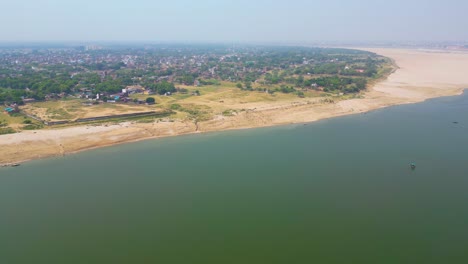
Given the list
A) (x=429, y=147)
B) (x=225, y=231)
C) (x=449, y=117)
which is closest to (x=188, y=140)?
(x=225, y=231)

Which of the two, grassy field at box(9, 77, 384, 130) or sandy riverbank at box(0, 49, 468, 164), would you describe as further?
grassy field at box(9, 77, 384, 130)

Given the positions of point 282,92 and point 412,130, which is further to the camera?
point 282,92

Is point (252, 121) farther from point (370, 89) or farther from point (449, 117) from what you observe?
point (370, 89)

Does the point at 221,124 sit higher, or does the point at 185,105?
the point at 185,105

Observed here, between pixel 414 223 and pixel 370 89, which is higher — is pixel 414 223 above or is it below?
below

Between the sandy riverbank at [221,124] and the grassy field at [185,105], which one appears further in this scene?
the grassy field at [185,105]

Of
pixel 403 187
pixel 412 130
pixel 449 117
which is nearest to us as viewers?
pixel 403 187

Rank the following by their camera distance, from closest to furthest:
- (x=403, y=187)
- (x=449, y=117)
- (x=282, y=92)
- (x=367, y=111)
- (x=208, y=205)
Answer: (x=208, y=205) → (x=403, y=187) → (x=449, y=117) → (x=367, y=111) → (x=282, y=92)

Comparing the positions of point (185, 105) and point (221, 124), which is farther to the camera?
point (185, 105)
